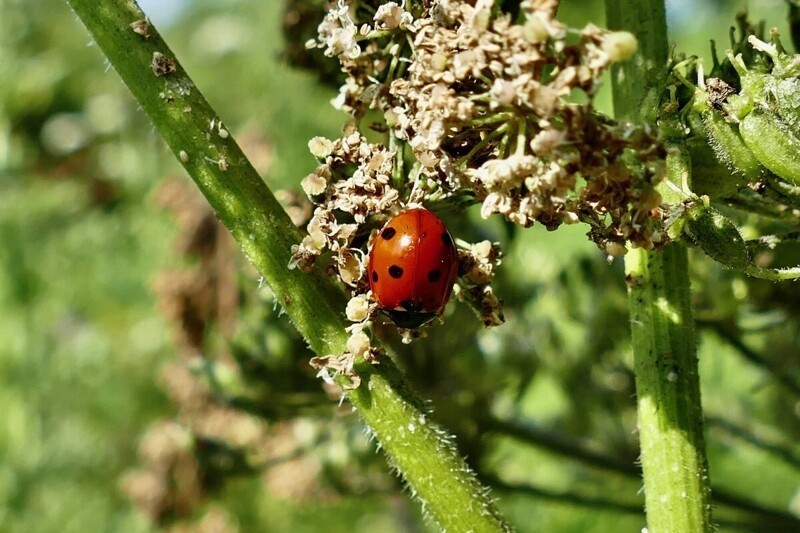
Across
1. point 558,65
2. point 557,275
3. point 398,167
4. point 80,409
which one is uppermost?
point 558,65

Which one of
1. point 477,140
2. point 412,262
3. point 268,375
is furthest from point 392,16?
point 268,375

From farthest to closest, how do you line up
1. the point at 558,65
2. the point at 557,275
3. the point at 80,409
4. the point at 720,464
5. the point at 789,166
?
the point at 80,409
the point at 720,464
the point at 557,275
the point at 789,166
the point at 558,65

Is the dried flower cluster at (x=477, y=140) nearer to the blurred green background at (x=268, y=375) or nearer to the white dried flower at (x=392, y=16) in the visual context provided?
the white dried flower at (x=392, y=16)

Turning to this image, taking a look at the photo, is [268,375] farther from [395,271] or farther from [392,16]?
[392,16]

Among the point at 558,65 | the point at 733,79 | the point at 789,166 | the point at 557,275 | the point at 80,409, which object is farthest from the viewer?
the point at 80,409

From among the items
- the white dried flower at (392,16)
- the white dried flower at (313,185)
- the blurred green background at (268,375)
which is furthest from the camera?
the blurred green background at (268,375)

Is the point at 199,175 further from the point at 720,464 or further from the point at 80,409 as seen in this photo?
the point at 80,409

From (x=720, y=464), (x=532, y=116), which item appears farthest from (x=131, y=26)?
(x=720, y=464)

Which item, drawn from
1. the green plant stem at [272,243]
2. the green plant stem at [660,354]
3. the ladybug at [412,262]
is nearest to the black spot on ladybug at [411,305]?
the ladybug at [412,262]
